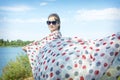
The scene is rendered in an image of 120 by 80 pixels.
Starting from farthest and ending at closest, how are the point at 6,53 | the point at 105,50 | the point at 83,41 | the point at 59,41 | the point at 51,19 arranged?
1. the point at 6,53
2. the point at 51,19
3. the point at 59,41
4. the point at 83,41
5. the point at 105,50

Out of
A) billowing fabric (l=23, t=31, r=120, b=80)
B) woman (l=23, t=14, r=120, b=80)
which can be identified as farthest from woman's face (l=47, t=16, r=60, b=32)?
billowing fabric (l=23, t=31, r=120, b=80)

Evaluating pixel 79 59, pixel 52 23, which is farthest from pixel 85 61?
pixel 52 23

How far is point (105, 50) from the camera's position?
311 centimetres

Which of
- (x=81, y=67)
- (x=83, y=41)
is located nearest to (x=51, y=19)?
(x=83, y=41)

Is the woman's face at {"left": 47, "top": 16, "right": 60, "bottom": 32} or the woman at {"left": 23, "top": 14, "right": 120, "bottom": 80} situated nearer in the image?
the woman at {"left": 23, "top": 14, "right": 120, "bottom": 80}

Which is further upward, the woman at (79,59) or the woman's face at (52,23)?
the woman's face at (52,23)

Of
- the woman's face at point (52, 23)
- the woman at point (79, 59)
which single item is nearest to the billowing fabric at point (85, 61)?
the woman at point (79, 59)

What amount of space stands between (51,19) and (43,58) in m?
0.70

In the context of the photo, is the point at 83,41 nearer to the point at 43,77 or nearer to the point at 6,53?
the point at 43,77

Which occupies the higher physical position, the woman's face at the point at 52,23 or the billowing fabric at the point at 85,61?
the woman's face at the point at 52,23

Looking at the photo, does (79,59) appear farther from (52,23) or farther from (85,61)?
(52,23)

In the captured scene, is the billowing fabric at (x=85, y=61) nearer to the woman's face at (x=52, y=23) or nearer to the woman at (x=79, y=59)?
the woman at (x=79, y=59)

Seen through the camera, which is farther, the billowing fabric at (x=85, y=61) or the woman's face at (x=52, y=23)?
the woman's face at (x=52, y=23)

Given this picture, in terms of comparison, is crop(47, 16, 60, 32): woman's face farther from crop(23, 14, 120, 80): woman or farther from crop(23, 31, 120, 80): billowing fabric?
crop(23, 31, 120, 80): billowing fabric
